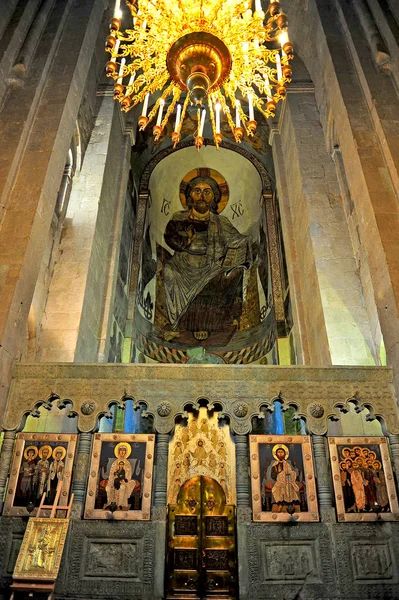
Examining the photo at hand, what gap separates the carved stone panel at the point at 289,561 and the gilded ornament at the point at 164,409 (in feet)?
5.11

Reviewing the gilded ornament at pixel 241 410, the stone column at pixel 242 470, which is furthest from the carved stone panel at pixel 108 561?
the gilded ornament at pixel 241 410

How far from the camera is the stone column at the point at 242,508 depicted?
445cm

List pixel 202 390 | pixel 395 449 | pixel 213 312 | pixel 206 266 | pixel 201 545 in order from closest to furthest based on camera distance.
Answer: pixel 395 449
pixel 202 390
pixel 201 545
pixel 213 312
pixel 206 266

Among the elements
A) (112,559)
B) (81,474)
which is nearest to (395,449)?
(112,559)

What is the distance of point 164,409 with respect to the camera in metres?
5.20

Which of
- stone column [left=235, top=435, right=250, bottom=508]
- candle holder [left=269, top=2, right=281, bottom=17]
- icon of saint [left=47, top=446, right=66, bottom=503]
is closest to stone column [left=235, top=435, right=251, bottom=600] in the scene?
stone column [left=235, top=435, right=250, bottom=508]

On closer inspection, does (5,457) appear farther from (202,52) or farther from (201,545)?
(202,52)

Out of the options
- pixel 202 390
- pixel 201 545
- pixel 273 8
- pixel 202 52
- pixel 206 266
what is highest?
pixel 206 266

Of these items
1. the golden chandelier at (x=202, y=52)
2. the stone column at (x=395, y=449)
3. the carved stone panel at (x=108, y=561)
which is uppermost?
the golden chandelier at (x=202, y=52)

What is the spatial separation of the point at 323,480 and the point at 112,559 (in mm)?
2172

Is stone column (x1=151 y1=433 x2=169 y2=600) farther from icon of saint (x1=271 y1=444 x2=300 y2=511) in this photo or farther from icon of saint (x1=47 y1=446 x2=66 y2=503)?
icon of saint (x1=271 y1=444 x2=300 y2=511)

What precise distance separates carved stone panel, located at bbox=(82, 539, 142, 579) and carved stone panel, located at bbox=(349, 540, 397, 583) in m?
2.01

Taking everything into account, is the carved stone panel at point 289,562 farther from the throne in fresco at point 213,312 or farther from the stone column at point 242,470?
the throne in fresco at point 213,312

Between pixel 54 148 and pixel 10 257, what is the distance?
180 centimetres
